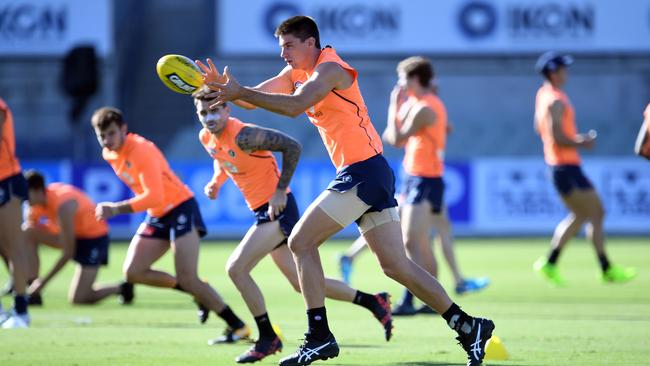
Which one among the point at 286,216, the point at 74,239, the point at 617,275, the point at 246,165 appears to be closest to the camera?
the point at 286,216

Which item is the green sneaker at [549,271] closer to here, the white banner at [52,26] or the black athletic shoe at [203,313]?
the black athletic shoe at [203,313]

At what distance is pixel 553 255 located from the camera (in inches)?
586

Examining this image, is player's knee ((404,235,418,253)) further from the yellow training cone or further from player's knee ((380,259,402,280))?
player's knee ((380,259,402,280))

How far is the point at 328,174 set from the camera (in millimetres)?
25219

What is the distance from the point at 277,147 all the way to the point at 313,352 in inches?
68.3

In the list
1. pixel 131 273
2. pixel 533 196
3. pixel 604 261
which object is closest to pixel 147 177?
pixel 131 273

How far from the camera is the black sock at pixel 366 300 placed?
9648 millimetres

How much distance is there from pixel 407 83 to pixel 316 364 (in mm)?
4548

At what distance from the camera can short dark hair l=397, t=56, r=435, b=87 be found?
12188 millimetres

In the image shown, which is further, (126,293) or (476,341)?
(126,293)

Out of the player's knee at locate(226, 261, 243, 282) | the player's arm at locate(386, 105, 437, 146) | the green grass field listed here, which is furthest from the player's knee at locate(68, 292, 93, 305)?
the player's knee at locate(226, 261, 243, 282)

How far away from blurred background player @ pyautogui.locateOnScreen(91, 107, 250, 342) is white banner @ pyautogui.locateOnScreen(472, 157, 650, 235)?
15.4 meters

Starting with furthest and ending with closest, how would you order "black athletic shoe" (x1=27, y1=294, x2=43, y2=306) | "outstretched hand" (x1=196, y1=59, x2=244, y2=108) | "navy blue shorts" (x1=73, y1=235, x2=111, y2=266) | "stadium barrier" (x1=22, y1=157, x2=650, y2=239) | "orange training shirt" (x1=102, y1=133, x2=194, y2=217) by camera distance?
"stadium barrier" (x1=22, y1=157, x2=650, y2=239)
"navy blue shorts" (x1=73, y1=235, x2=111, y2=266)
"black athletic shoe" (x1=27, y1=294, x2=43, y2=306)
"orange training shirt" (x1=102, y1=133, x2=194, y2=217)
"outstretched hand" (x1=196, y1=59, x2=244, y2=108)

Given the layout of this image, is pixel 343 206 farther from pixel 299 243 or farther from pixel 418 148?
pixel 418 148
